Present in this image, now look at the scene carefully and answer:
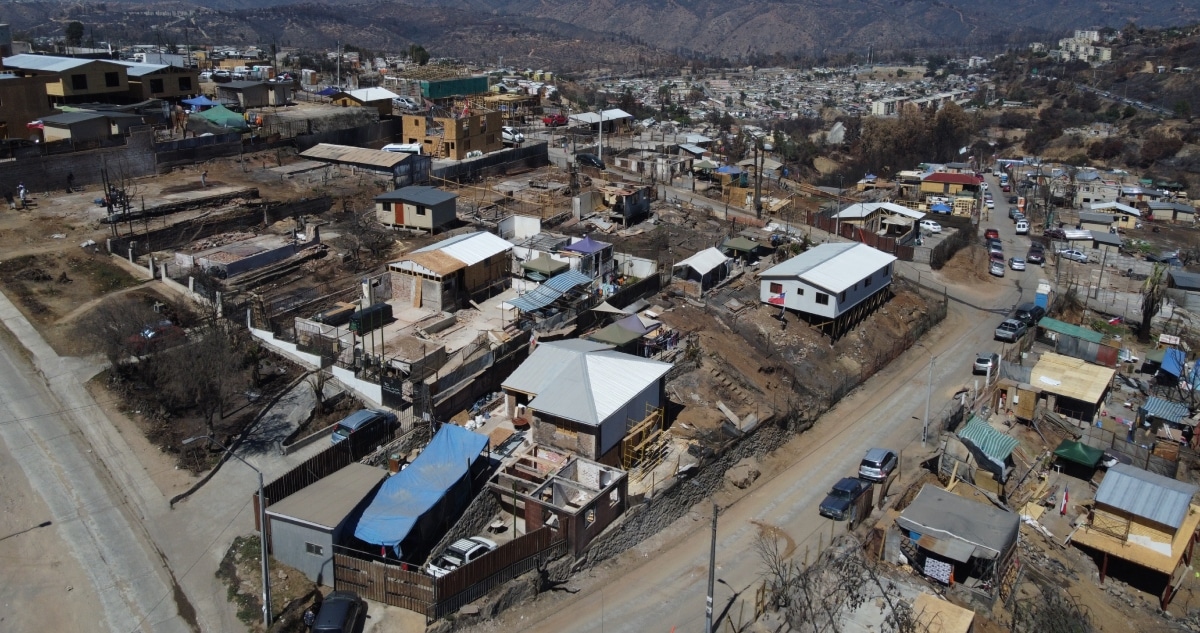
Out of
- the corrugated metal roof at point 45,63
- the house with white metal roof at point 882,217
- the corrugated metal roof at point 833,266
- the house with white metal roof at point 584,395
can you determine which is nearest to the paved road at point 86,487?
the house with white metal roof at point 584,395

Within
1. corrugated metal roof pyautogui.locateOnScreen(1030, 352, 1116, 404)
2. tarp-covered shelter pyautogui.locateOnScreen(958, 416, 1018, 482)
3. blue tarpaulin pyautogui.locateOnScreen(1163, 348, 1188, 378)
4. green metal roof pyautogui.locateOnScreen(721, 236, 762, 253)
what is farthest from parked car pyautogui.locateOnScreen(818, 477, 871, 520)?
green metal roof pyautogui.locateOnScreen(721, 236, 762, 253)

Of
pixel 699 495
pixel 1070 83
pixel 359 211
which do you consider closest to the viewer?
pixel 699 495

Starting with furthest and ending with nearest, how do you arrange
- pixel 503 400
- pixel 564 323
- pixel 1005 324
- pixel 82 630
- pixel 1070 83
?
1. pixel 1070 83
2. pixel 1005 324
3. pixel 564 323
4. pixel 503 400
5. pixel 82 630

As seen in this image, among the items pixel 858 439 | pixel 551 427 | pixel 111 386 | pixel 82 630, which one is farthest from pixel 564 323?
pixel 82 630

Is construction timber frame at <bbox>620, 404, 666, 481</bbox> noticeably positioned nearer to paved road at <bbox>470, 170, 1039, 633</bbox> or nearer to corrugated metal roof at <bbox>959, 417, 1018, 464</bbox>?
paved road at <bbox>470, 170, 1039, 633</bbox>

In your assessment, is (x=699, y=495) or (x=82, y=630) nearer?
(x=82, y=630)

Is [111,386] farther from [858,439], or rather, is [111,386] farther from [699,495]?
[858,439]

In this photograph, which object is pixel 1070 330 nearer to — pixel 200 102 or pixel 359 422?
pixel 359 422
